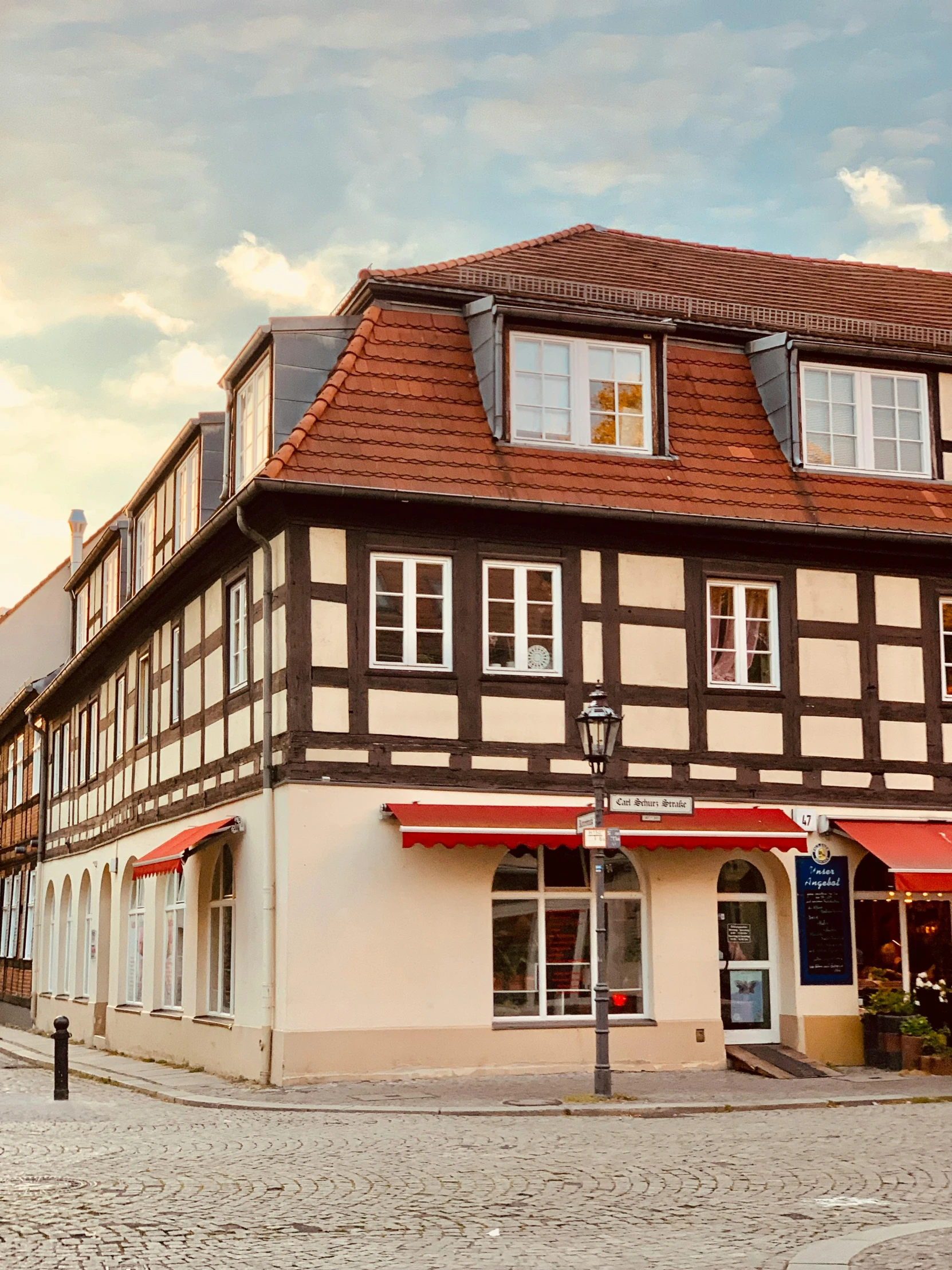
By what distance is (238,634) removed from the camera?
22062mm

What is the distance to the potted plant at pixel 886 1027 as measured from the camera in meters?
20.1

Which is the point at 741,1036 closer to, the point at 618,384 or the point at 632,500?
the point at 632,500

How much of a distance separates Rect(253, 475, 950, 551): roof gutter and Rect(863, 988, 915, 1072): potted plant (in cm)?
551

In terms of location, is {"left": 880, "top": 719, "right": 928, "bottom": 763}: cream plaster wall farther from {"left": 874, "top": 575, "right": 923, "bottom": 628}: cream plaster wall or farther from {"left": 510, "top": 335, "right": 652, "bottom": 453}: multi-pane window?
{"left": 510, "top": 335, "right": 652, "bottom": 453}: multi-pane window

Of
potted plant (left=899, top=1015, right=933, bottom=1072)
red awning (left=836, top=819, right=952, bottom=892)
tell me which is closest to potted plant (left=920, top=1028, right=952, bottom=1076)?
potted plant (left=899, top=1015, right=933, bottom=1072)

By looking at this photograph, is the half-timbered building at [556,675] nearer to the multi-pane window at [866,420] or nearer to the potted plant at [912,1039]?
the multi-pane window at [866,420]

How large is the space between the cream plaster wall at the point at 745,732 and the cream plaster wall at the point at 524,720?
6.48 feet

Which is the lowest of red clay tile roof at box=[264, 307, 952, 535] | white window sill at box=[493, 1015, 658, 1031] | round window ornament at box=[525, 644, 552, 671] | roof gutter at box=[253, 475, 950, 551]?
white window sill at box=[493, 1015, 658, 1031]

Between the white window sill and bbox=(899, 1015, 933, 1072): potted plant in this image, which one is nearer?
the white window sill

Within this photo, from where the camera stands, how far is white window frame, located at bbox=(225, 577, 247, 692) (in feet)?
70.9

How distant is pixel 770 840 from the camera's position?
65.3ft

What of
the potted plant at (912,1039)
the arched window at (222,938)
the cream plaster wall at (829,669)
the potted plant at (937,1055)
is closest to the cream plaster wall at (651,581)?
the cream plaster wall at (829,669)

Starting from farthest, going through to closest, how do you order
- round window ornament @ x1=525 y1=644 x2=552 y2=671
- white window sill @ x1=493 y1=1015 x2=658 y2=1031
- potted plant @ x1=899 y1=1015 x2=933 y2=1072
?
round window ornament @ x1=525 y1=644 x2=552 y2=671 → potted plant @ x1=899 y1=1015 x2=933 y2=1072 → white window sill @ x1=493 y1=1015 x2=658 y2=1031

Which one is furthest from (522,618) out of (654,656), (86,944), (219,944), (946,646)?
(86,944)
